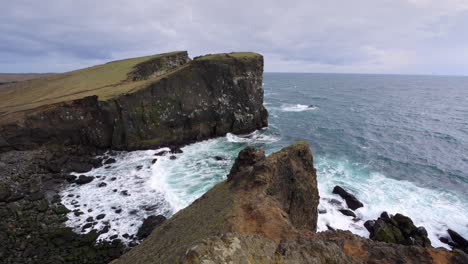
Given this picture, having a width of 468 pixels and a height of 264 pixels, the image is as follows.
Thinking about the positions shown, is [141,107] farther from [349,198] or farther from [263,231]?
[263,231]

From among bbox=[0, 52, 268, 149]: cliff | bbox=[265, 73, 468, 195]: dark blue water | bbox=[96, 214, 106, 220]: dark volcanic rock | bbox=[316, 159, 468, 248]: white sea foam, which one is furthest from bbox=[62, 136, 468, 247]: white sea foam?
bbox=[0, 52, 268, 149]: cliff

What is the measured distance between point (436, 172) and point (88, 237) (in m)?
45.1

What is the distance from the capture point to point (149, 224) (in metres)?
24.9

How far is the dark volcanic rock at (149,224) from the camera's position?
2430cm

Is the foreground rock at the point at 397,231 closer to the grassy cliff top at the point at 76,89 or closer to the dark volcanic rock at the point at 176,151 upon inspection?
the dark volcanic rock at the point at 176,151

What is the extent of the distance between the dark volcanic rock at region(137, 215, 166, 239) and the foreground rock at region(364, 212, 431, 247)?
63.1ft

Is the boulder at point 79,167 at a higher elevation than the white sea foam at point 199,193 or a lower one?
higher

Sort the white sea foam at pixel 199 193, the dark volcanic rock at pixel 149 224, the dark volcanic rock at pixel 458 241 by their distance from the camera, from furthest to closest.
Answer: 1. the white sea foam at pixel 199 193
2. the dark volcanic rock at pixel 458 241
3. the dark volcanic rock at pixel 149 224

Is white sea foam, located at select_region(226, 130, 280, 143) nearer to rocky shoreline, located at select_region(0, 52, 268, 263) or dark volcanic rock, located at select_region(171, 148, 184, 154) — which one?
rocky shoreline, located at select_region(0, 52, 268, 263)

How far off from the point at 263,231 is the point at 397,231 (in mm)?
18440

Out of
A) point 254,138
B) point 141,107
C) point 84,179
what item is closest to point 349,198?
point 254,138

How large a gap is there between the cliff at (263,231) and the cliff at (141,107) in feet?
103

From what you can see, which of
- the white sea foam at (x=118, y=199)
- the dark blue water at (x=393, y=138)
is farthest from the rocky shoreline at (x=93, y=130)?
the dark blue water at (x=393, y=138)

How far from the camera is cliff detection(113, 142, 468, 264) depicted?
11.0 meters
